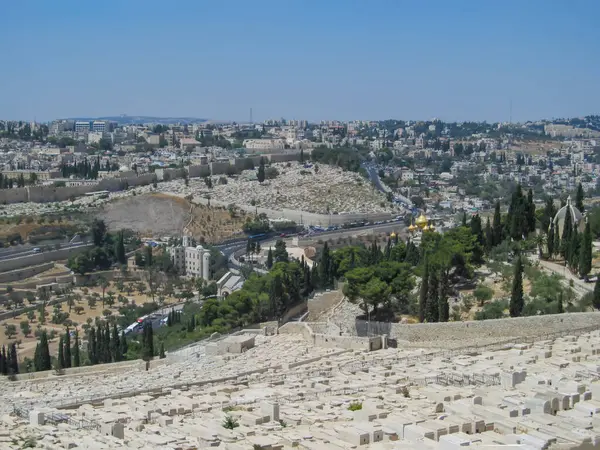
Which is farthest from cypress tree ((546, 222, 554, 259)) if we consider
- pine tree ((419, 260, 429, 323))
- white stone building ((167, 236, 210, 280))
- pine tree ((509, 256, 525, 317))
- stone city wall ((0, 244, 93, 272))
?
stone city wall ((0, 244, 93, 272))

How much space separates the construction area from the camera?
14906 mm

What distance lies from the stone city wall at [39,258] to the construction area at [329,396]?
1097 inches

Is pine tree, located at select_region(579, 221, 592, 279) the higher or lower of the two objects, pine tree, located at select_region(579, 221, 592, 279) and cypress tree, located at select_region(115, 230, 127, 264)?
the higher

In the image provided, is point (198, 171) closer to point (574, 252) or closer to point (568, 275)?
point (574, 252)

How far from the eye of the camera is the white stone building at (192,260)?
52844mm

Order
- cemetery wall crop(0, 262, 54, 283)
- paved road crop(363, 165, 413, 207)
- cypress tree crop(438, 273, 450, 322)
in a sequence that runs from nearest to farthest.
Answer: cypress tree crop(438, 273, 450, 322) → cemetery wall crop(0, 262, 54, 283) → paved road crop(363, 165, 413, 207)

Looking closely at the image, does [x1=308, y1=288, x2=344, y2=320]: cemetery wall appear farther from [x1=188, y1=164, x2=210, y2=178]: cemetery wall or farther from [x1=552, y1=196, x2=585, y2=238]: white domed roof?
Result: [x1=188, y1=164, x2=210, y2=178]: cemetery wall

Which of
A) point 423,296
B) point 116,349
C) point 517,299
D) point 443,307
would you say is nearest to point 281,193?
point 116,349

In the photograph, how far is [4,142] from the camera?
11756 centimetres

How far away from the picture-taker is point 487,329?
2536cm

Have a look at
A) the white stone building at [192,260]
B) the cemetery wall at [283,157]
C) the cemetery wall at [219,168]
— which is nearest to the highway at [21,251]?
the white stone building at [192,260]

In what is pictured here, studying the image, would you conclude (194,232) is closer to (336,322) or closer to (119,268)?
(119,268)

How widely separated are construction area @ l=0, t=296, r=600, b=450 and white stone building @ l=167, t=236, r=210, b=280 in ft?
79.4

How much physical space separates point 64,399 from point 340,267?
1525 centimetres
